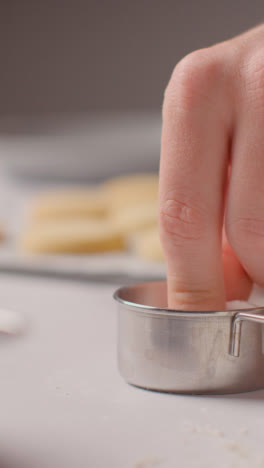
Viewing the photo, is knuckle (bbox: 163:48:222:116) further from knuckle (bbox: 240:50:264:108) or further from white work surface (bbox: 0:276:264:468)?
white work surface (bbox: 0:276:264:468)

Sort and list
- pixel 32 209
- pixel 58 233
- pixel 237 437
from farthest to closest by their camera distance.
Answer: pixel 32 209, pixel 58 233, pixel 237 437

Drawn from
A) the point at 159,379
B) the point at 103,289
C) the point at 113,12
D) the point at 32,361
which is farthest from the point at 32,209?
the point at 159,379

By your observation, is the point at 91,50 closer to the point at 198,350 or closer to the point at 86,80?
the point at 86,80

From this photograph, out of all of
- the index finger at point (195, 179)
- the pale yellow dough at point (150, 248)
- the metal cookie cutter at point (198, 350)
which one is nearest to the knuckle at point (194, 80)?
the index finger at point (195, 179)

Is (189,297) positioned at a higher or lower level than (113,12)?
lower

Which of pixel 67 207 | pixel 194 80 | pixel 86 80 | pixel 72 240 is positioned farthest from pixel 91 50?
pixel 194 80

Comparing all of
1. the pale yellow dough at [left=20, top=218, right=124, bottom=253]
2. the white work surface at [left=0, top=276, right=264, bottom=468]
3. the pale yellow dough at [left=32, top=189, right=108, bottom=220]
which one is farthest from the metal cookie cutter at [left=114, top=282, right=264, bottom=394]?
the pale yellow dough at [left=32, top=189, right=108, bottom=220]

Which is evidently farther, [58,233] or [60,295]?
[58,233]

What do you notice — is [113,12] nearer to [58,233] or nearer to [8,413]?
[58,233]
